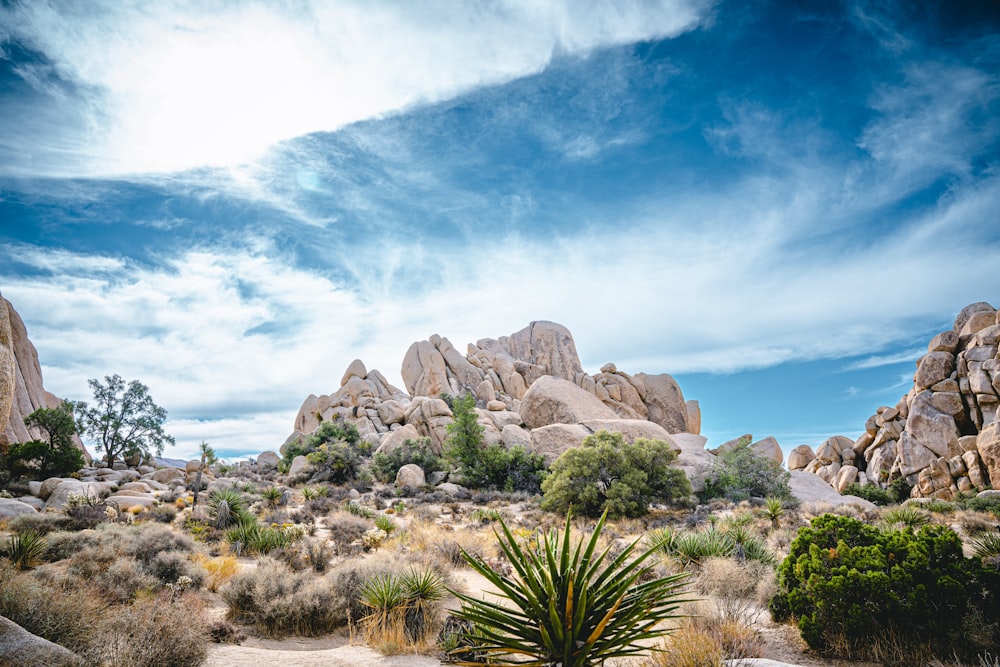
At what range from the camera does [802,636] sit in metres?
6.47

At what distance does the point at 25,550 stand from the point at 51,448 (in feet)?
85.2

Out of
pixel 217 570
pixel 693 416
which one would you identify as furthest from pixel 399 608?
pixel 693 416

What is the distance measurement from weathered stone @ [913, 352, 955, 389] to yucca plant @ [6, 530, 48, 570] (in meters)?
51.0

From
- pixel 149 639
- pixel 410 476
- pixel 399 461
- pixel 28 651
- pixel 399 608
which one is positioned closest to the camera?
pixel 28 651

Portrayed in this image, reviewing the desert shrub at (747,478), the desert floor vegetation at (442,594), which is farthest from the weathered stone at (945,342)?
the desert floor vegetation at (442,594)

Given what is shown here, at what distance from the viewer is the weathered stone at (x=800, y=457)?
5212 centimetres

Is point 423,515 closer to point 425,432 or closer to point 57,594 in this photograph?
point 57,594

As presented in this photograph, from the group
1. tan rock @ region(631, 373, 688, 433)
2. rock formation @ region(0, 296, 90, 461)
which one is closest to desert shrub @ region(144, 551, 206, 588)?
rock formation @ region(0, 296, 90, 461)

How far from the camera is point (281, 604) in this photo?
298 inches

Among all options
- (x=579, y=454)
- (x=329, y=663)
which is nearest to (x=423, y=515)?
(x=579, y=454)

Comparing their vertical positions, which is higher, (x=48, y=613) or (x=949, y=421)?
(x=949, y=421)

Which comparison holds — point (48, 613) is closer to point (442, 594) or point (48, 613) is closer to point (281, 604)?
point (281, 604)

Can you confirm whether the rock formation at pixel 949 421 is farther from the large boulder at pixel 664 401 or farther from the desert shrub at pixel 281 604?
the desert shrub at pixel 281 604

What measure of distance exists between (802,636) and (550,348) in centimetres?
6208
